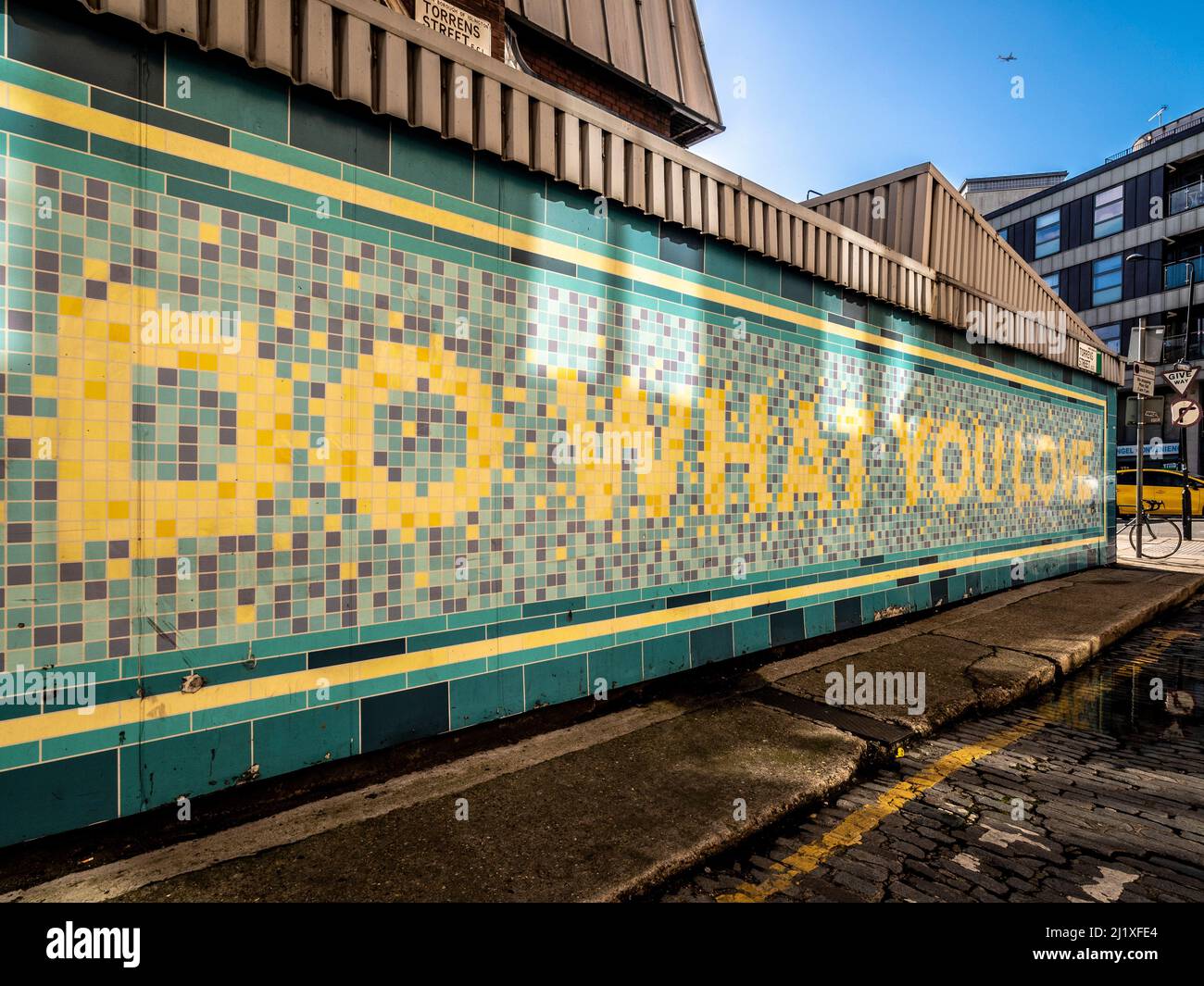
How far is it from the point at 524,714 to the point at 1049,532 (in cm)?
943

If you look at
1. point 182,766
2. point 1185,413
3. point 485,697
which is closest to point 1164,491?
point 1185,413

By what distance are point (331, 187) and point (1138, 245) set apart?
4112cm

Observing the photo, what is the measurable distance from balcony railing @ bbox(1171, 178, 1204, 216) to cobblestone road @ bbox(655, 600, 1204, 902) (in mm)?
37342

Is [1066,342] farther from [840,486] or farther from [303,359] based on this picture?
[303,359]

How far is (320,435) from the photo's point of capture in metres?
3.06

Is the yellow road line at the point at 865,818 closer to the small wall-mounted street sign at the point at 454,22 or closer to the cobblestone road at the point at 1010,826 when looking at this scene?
the cobblestone road at the point at 1010,826

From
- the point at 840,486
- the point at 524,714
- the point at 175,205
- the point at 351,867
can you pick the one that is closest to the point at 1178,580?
the point at 840,486

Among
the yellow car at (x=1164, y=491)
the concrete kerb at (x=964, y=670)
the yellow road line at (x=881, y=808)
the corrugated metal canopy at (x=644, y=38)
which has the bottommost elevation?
the yellow road line at (x=881, y=808)

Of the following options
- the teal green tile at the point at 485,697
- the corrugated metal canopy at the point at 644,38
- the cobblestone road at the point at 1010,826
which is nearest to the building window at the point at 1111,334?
the corrugated metal canopy at the point at 644,38

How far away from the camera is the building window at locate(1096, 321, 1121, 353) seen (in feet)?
104

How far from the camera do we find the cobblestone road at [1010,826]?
2.51 meters

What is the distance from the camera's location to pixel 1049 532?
9.61m

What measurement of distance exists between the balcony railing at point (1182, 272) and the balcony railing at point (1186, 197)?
2.42m

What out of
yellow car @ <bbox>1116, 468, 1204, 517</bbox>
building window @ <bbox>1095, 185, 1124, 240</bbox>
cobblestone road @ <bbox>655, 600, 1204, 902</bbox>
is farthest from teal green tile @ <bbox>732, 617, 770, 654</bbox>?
building window @ <bbox>1095, 185, 1124, 240</bbox>
